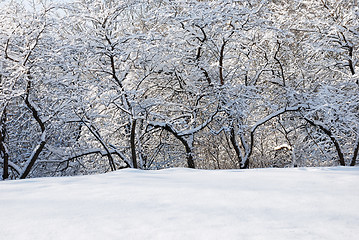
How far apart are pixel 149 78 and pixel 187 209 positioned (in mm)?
5703

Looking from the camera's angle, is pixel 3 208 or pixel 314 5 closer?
pixel 3 208

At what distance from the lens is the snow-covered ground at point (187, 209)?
1277 mm

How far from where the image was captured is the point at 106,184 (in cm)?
229

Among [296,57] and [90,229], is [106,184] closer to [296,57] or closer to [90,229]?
[90,229]

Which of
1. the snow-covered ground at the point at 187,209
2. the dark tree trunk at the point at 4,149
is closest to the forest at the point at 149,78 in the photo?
the dark tree trunk at the point at 4,149

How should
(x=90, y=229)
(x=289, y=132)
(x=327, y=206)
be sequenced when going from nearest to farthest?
(x=90, y=229) → (x=327, y=206) → (x=289, y=132)

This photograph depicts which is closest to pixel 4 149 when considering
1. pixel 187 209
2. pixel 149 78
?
pixel 149 78

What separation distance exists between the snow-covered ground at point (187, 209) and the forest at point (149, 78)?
12.2ft

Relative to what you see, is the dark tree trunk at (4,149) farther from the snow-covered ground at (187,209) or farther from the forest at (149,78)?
the snow-covered ground at (187,209)

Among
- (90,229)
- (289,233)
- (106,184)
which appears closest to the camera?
(289,233)

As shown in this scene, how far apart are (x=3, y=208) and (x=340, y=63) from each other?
7.04 m

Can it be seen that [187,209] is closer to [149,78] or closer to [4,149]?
[4,149]

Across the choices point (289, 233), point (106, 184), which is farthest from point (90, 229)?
point (106, 184)

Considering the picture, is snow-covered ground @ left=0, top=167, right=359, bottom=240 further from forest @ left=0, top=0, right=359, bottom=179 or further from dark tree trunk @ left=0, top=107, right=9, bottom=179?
dark tree trunk @ left=0, top=107, right=9, bottom=179
